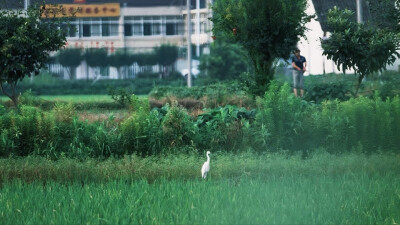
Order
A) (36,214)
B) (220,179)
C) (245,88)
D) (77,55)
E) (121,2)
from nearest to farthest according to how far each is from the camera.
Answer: (36,214) < (220,179) < (245,88) < (77,55) < (121,2)

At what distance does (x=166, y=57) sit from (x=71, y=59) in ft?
13.2

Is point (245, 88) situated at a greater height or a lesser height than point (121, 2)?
lesser

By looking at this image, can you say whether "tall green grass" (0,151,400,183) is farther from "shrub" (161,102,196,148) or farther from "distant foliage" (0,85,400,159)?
"shrub" (161,102,196,148)

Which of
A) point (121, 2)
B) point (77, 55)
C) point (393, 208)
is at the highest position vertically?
point (121, 2)

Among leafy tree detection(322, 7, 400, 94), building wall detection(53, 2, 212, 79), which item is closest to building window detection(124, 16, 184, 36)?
building wall detection(53, 2, 212, 79)

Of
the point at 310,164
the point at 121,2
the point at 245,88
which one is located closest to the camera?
the point at 310,164

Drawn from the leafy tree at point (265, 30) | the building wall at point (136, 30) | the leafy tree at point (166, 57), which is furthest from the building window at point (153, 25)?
the leafy tree at point (265, 30)

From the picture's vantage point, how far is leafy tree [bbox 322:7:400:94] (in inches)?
716

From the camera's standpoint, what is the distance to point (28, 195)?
8.19 m

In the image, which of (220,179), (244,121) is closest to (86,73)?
(244,121)

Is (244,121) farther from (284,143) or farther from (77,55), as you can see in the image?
(77,55)

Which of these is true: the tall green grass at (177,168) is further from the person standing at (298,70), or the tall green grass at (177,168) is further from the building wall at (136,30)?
the building wall at (136,30)

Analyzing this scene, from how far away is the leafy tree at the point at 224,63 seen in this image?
34.8 m

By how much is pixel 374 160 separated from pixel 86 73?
29.0 m
